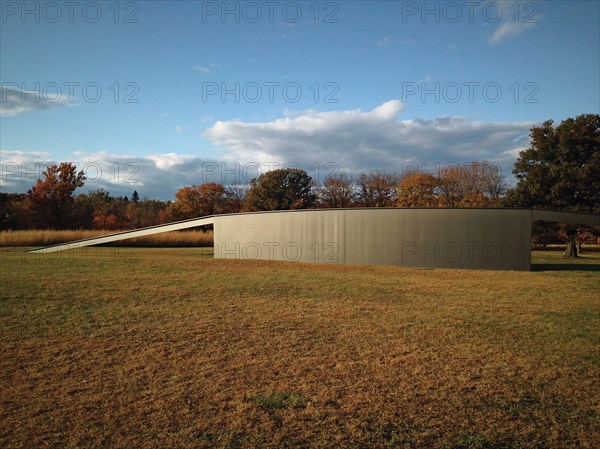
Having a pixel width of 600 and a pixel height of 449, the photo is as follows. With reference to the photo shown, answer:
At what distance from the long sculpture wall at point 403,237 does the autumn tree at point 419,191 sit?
27.1 meters

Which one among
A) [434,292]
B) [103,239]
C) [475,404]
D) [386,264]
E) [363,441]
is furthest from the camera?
[103,239]

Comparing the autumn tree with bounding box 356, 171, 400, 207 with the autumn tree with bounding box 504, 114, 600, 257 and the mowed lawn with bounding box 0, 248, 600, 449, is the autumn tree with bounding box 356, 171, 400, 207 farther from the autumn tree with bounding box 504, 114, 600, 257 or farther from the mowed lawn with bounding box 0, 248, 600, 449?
the mowed lawn with bounding box 0, 248, 600, 449

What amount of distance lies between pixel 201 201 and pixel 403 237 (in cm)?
3917

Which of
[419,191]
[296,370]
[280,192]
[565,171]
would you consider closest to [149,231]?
[296,370]

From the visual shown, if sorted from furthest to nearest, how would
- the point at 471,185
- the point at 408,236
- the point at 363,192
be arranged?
→ 1. the point at 363,192
2. the point at 471,185
3. the point at 408,236

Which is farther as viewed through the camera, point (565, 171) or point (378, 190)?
point (378, 190)

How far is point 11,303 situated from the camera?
7.96m

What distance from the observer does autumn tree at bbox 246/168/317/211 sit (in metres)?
46.4

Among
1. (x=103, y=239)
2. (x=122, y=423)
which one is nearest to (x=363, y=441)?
(x=122, y=423)

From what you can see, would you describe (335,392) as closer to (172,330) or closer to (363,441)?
(363,441)

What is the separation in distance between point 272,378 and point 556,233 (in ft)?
82.4

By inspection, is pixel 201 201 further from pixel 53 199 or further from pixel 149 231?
pixel 149 231

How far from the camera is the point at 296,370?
4.47 meters

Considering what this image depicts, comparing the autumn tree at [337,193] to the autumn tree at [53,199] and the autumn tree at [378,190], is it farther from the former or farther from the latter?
the autumn tree at [53,199]
